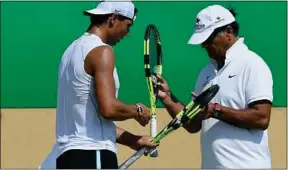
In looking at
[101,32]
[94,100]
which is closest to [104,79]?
[94,100]

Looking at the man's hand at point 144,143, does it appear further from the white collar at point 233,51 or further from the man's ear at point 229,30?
the man's ear at point 229,30

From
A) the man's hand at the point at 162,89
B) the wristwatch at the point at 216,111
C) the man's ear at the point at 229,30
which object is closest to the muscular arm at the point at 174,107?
the man's hand at the point at 162,89

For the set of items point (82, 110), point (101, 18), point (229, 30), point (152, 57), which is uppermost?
point (101, 18)

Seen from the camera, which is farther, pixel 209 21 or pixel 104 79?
pixel 209 21

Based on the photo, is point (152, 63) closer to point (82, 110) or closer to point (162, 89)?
point (162, 89)

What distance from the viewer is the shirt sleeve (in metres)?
4.50

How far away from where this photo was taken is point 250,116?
450cm

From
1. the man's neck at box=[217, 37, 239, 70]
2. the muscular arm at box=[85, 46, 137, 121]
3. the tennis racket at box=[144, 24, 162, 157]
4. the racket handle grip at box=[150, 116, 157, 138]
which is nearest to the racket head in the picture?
the tennis racket at box=[144, 24, 162, 157]

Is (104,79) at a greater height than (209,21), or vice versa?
(209,21)

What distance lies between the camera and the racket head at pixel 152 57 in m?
4.82

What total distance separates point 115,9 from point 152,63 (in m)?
0.60

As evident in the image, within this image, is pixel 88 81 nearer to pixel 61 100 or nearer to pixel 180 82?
pixel 61 100

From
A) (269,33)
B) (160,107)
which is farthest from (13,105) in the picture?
(269,33)

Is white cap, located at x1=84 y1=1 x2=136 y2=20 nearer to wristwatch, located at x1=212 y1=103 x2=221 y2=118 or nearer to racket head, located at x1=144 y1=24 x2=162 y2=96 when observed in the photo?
racket head, located at x1=144 y1=24 x2=162 y2=96
